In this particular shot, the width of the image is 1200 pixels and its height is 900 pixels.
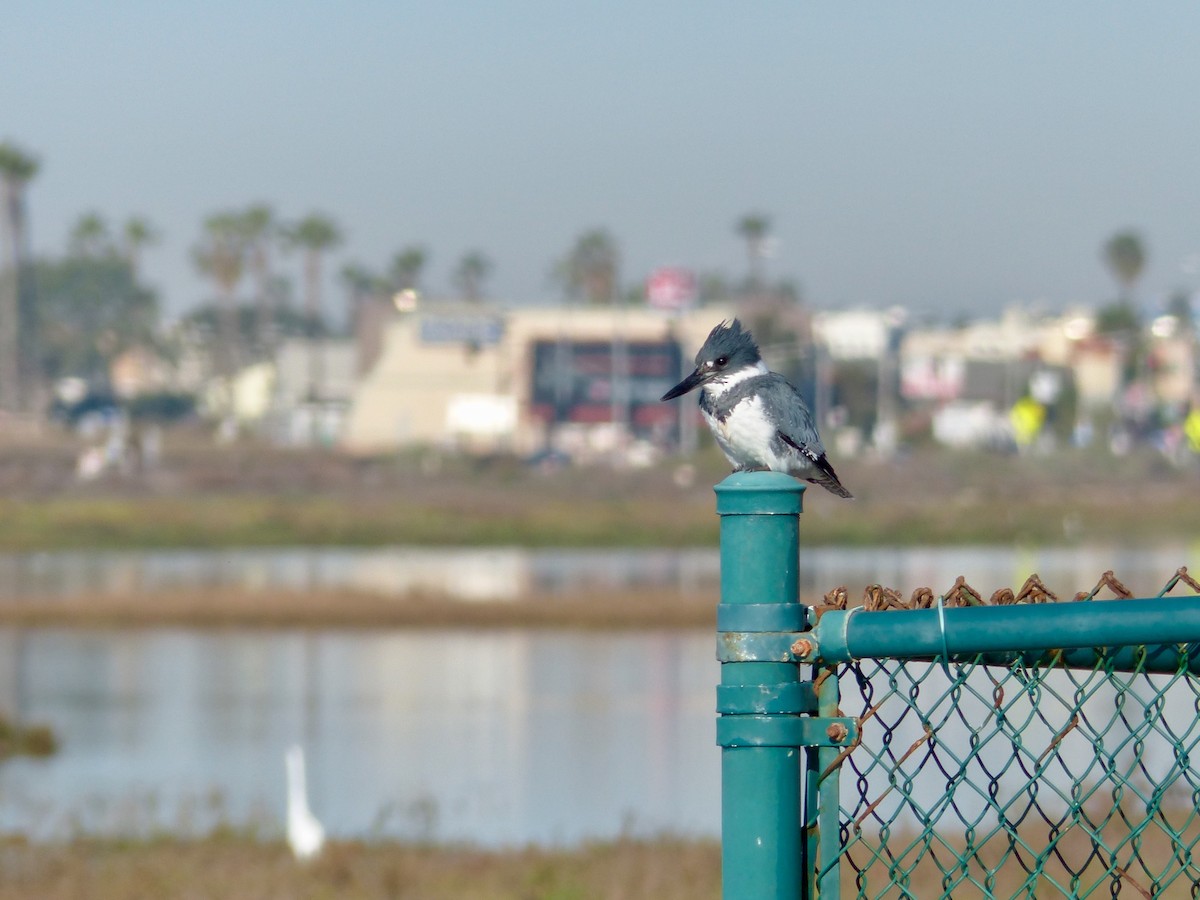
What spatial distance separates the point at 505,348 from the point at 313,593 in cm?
6836

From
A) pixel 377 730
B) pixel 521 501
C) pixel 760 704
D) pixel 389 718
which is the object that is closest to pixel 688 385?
pixel 760 704

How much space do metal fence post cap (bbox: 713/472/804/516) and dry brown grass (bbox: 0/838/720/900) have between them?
823 centimetres

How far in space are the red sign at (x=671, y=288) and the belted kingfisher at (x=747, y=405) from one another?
107 m

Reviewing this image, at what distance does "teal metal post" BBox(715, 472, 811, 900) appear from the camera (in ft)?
10.2

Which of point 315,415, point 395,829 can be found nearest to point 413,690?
point 395,829

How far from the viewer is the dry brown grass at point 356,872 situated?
11844 mm

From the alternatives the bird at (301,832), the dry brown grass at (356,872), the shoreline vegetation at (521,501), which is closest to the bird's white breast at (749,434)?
the dry brown grass at (356,872)

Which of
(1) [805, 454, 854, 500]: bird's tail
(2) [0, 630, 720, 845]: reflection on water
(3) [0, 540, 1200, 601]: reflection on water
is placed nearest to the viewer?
(1) [805, 454, 854, 500]: bird's tail

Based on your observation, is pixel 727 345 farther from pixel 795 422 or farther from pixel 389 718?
pixel 389 718

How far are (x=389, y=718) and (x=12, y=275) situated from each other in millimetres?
105094

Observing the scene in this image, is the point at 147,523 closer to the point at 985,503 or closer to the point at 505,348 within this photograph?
the point at 985,503

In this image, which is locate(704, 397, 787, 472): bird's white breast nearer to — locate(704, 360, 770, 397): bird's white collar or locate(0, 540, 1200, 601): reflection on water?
locate(704, 360, 770, 397): bird's white collar

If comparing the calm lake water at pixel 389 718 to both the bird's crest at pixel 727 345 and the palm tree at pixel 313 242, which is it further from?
the palm tree at pixel 313 242

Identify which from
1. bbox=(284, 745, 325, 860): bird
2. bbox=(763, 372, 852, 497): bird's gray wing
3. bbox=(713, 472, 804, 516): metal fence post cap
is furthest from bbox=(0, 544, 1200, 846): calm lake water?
bbox=(713, 472, 804, 516): metal fence post cap
